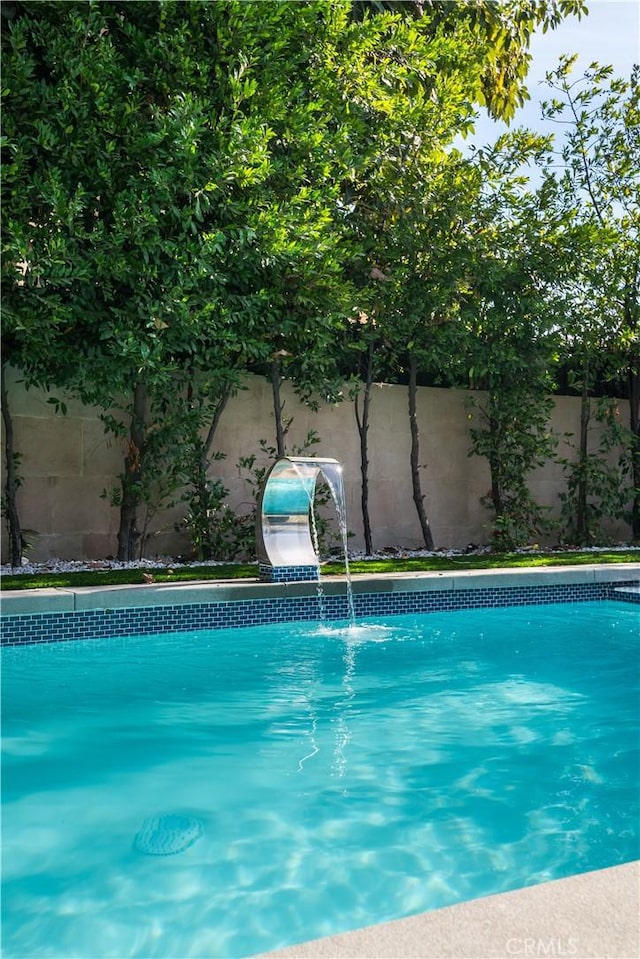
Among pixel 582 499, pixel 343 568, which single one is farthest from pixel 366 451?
pixel 582 499

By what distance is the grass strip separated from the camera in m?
7.41

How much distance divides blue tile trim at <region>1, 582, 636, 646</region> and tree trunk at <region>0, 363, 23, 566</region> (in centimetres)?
262

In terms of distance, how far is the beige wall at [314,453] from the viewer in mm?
9289

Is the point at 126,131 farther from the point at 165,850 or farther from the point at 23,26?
the point at 165,850

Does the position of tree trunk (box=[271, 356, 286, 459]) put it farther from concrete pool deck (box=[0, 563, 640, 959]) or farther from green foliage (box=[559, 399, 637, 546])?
concrete pool deck (box=[0, 563, 640, 959])

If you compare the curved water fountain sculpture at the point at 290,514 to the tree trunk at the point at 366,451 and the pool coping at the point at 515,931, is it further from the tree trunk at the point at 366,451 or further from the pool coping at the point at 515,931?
the pool coping at the point at 515,931

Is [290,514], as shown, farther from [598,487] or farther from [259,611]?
[598,487]

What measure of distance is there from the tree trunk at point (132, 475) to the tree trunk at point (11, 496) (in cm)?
102

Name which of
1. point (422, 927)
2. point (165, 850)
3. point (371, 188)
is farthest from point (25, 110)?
point (422, 927)

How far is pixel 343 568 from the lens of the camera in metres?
8.66

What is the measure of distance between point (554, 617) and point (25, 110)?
20.4 feet

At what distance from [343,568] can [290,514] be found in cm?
104

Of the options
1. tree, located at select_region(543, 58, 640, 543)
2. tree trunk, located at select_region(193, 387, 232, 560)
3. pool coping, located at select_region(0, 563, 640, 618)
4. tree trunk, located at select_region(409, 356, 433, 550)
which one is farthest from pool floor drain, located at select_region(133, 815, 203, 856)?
tree, located at select_region(543, 58, 640, 543)

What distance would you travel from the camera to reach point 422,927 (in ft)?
6.27
